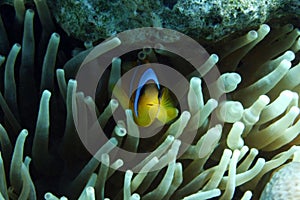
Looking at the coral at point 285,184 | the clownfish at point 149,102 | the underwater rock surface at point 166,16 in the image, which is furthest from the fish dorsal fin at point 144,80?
the coral at point 285,184

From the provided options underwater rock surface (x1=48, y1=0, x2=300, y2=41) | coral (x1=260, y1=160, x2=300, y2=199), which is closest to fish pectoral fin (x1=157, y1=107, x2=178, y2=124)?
underwater rock surface (x1=48, y1=0, x2=300, y2=41)

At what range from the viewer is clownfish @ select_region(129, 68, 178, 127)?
117 centimetres

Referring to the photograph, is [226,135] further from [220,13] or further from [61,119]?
[61,119]

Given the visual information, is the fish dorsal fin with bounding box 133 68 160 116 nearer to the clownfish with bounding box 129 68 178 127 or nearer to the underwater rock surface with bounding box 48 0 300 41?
the clownfish with bounding box 129 68 178 127

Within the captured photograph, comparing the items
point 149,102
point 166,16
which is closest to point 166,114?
point 149,102

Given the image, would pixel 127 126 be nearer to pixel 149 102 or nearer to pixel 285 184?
pixel 149 102

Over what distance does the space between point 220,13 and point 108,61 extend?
0.35m

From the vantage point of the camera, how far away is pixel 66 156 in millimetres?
1259

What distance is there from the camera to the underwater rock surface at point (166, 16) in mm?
1169

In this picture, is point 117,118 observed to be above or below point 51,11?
below

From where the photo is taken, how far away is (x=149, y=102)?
3.82 ft

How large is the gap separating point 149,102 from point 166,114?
0.25 ft

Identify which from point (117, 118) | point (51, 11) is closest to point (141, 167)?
point (117, 118)

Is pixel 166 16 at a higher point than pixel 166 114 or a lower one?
higher
